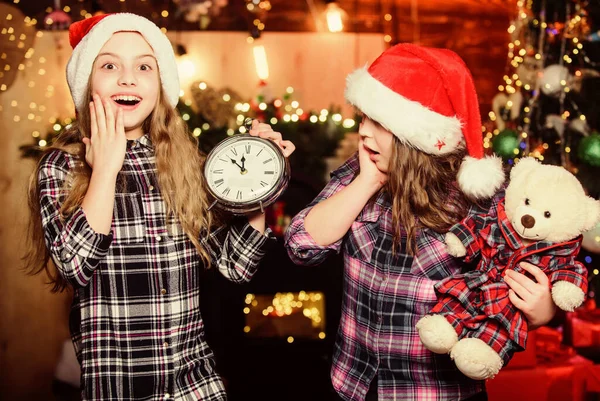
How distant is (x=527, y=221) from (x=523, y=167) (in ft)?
0.54

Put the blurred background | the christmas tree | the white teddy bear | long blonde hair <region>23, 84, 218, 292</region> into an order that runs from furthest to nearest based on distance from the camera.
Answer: the blurred background → the christmas tree → long blonde hair <region>23, 84, 218, 292</region> → the white teddy bear

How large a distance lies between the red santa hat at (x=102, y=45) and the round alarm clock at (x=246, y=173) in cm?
30

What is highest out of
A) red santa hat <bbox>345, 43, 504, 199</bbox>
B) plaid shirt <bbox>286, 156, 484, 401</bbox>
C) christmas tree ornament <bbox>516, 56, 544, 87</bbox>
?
red santa hat <bbox>345, 43, 504, 199</bbox>

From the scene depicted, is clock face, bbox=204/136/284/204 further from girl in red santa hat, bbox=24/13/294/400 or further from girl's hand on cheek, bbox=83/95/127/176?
girl's hand on cheek, bbox=83/95/127/176

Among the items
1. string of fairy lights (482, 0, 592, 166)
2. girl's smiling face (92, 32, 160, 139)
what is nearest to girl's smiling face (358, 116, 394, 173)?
girl's smiling face (92, 32, 160, 139)

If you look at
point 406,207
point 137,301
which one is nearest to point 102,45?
point 137,301

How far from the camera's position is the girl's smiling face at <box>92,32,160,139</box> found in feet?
5.52

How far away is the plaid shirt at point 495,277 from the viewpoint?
1418 mm

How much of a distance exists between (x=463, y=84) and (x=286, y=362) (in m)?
2.49

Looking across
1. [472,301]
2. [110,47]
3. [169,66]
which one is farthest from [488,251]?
[110,47]

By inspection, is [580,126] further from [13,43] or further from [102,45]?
[13,43]

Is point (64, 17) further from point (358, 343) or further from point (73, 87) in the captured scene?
point (358, 343)

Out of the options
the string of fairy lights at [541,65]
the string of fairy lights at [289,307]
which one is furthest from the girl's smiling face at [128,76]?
the string of fairy lights at [541,65]

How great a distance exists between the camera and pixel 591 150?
301 centimetres
